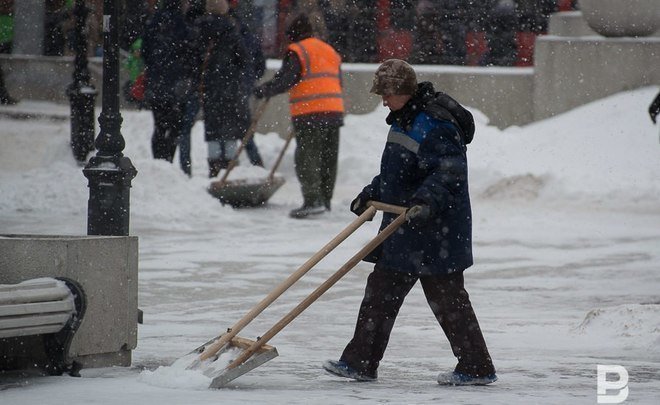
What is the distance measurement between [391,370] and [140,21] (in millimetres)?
12179

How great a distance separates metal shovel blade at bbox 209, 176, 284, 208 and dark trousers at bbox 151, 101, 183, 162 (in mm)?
953

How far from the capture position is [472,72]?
64.3ft

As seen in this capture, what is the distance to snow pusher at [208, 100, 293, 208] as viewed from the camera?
14.8 metres

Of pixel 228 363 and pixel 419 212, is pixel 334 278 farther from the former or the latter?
pixel 228 363

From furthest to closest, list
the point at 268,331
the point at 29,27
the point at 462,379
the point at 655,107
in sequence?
the point at 29,27, the point at 655,107, the point at 462,379, the point at 268,331

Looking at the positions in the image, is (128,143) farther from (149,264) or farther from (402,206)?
(402,206)

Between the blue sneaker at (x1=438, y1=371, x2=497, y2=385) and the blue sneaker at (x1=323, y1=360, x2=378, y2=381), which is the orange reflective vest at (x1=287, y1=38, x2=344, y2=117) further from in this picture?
the blue sneaker at (x1=438, y1=371, x2=497, y2=385)

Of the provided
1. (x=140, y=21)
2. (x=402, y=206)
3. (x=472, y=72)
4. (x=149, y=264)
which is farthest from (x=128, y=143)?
(x=402, y=206)

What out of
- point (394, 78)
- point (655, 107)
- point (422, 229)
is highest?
point (394, 78)

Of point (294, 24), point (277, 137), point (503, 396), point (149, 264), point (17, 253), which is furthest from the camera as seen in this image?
point (277, 137)

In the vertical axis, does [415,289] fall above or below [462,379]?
below

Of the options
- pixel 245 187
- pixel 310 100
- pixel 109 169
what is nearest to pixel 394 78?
pixel 109 169

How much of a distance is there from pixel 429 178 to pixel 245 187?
858 centimetres

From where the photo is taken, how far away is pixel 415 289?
34.7 ft
